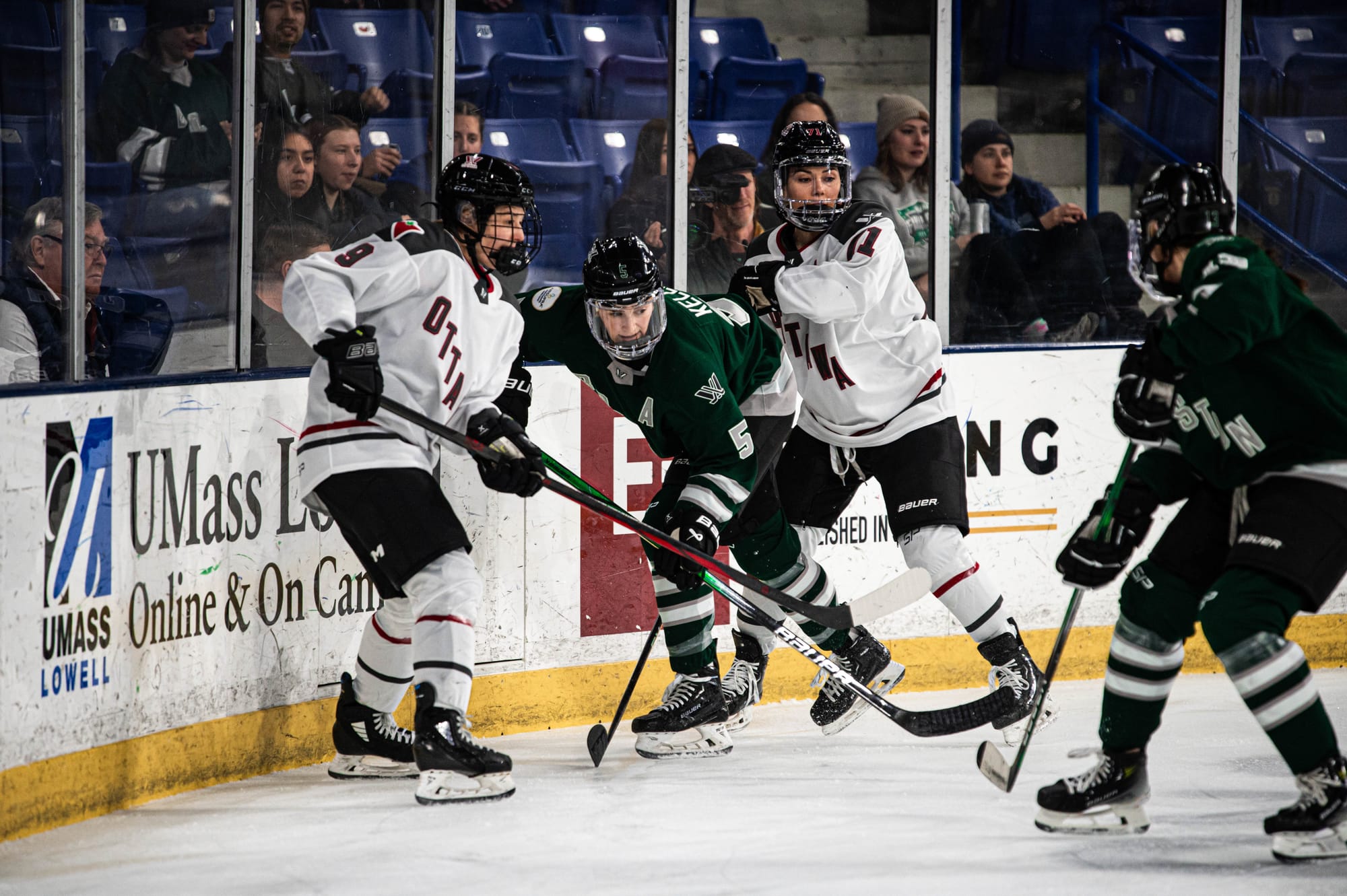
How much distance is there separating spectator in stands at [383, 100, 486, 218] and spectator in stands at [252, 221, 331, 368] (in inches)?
9.6

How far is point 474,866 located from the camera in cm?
246

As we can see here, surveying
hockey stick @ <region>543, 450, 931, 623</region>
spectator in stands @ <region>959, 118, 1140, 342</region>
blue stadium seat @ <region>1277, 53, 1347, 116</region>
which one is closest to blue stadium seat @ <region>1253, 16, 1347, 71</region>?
blue stadium seat @ <region>1277, 53, 1347, 116</region>

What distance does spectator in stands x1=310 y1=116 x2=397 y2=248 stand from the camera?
384cm

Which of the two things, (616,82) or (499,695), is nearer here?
(499,695)

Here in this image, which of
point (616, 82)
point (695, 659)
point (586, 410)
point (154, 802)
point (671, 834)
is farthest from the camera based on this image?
point (616, 82)

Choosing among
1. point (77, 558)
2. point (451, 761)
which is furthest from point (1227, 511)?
point (77, 558)

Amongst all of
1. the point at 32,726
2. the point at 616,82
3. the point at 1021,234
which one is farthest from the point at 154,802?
the point at 1021,234

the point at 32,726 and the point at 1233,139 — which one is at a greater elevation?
the point at 1233,139

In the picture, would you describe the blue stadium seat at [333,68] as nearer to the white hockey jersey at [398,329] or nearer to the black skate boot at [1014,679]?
the white hockey jersey at [398,329]

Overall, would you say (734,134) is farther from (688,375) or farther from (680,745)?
(680,745)

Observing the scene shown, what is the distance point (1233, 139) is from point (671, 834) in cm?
303

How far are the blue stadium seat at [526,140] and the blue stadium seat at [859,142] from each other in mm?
871

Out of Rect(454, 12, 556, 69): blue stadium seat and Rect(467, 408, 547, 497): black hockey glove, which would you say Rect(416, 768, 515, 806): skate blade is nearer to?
Rect(467, 408, 547, 497): black hockey glove

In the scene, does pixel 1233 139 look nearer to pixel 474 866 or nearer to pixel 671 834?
pixel 671 834
